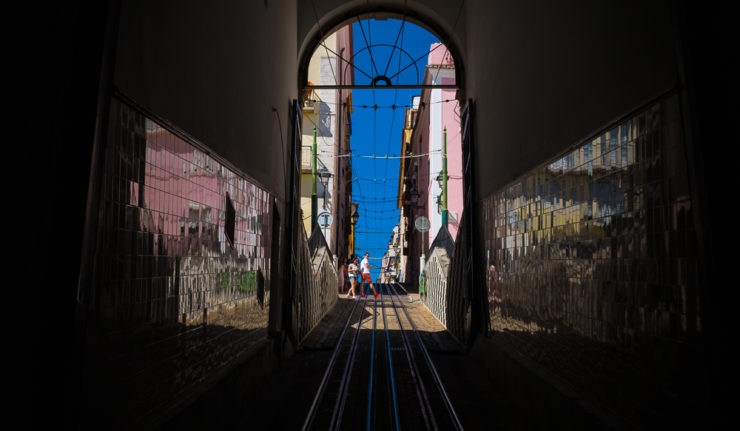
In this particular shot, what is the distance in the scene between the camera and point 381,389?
582 cm

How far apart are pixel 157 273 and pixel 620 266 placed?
9.25 ft

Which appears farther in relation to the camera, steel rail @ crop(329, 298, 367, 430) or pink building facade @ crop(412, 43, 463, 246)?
pink building facade @ crop(412, 43, 463, 246)

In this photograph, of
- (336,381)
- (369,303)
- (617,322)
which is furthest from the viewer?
(369,303)

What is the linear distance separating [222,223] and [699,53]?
12.1 ft

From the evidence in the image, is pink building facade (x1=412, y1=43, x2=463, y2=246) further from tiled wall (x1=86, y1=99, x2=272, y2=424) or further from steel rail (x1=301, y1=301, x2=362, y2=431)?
tiled wall (x1=86, y1=99, x2=272, y2=424)

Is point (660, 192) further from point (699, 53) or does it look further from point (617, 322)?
point (617, 322)

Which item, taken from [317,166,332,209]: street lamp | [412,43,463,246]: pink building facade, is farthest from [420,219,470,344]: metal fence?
[317,166,332,209]: street lamp

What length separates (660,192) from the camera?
261 centimetres

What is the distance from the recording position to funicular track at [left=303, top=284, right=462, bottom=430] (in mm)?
4668

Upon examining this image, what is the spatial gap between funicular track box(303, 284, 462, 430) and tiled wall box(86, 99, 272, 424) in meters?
1.24

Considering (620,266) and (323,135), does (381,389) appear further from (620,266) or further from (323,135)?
(323,135)

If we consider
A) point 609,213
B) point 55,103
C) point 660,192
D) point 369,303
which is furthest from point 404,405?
point 369,303

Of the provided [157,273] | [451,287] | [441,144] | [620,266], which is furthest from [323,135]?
[620,266]

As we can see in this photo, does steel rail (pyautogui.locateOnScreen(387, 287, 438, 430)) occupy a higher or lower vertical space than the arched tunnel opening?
lower
